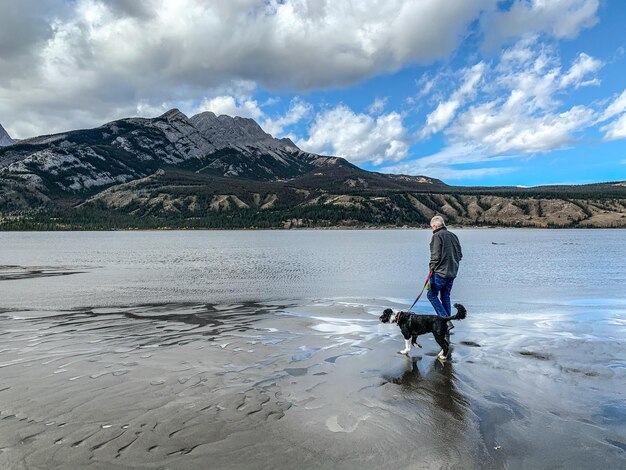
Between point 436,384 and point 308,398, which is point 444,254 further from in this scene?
point 308,398

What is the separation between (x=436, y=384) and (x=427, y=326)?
2356mm

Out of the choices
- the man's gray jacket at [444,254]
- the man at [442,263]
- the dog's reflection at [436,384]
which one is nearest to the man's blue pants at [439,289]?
the man at [442,263]

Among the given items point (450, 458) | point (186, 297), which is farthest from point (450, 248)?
point (186, 297)

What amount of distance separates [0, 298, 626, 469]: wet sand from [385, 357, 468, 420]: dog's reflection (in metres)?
0.04

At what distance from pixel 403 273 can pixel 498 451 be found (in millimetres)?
32011

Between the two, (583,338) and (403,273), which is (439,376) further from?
(403,273)

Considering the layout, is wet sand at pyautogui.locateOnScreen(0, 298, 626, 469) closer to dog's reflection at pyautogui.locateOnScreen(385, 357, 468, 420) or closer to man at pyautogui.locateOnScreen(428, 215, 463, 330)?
dog's reflection at pyautogui.locateOnScreen(385, 357, 468, 420)

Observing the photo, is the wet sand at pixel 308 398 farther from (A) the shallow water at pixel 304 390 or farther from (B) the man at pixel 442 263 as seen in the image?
(B) the man at pixel 442 263

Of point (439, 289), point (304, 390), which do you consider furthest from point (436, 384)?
point (439, 289)

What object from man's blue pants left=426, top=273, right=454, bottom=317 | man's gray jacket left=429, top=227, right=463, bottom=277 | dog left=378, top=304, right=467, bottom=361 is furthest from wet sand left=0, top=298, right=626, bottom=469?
man's gray jacket left=429, top=227, right=463, bottom=277

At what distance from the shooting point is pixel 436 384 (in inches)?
348

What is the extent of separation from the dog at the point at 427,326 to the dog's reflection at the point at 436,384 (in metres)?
0.49

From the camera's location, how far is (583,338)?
12922 millimetres

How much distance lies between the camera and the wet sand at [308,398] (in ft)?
19.4
